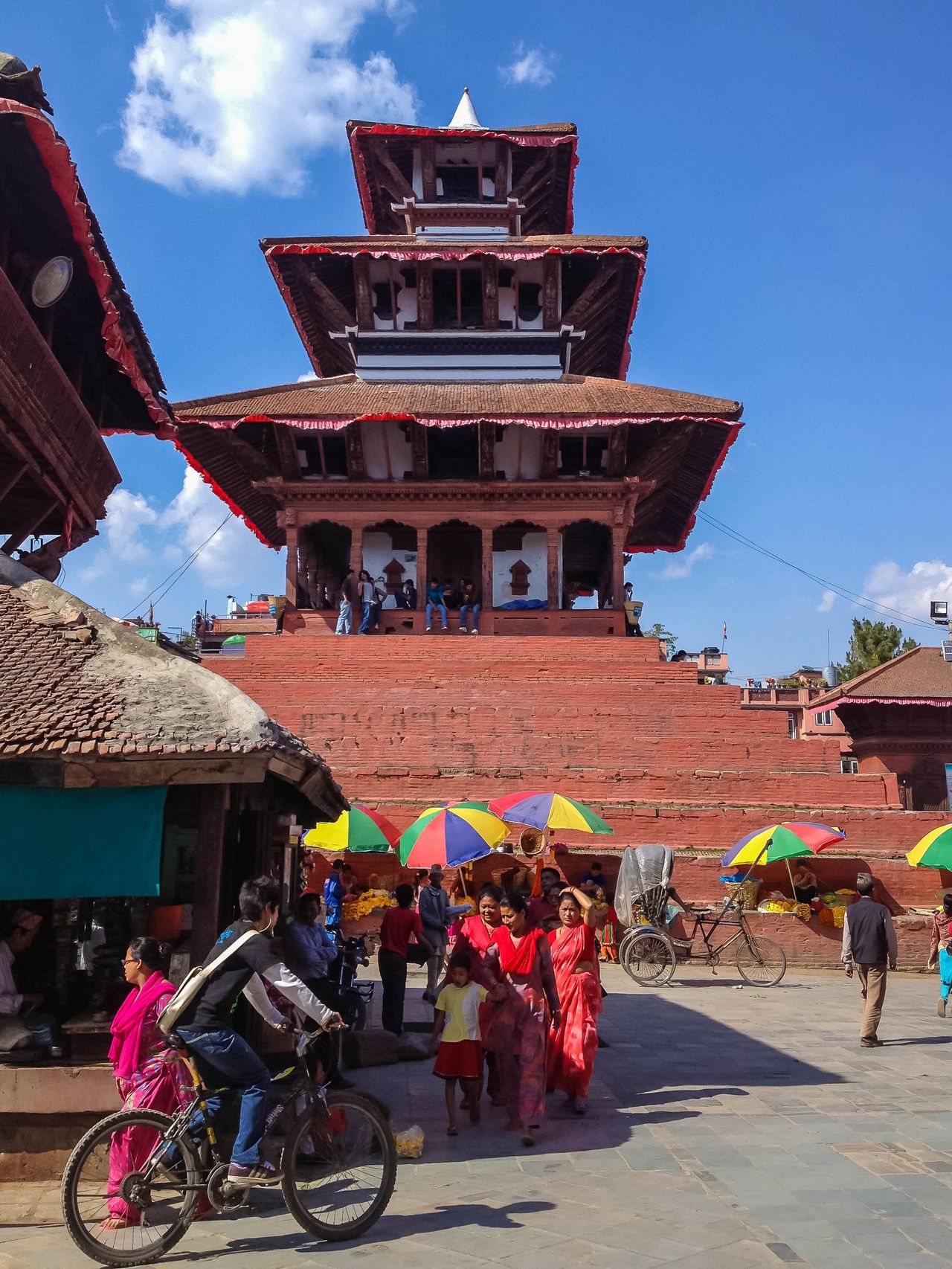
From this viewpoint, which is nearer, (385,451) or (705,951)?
(705,951)

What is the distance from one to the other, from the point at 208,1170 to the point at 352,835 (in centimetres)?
852

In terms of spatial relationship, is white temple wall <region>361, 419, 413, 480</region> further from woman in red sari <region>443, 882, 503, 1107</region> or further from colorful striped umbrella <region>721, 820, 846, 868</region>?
woman in red sari <region>443, 882, 503, 1107</region>

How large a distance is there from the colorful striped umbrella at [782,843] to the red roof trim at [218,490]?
44.0 feet

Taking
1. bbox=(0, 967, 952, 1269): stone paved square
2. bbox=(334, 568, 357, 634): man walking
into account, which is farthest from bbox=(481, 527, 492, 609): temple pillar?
bbox=(0, 967, 952, 1269): stone paved square

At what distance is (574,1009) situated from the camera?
748 cm

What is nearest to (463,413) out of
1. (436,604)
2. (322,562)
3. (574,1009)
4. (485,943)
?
(436,604)

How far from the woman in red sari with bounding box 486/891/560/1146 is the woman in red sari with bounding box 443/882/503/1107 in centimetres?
6

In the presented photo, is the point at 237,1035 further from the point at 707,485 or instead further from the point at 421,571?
the point at 707,485

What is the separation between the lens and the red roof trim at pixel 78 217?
28.6ft

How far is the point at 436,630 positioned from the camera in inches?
906

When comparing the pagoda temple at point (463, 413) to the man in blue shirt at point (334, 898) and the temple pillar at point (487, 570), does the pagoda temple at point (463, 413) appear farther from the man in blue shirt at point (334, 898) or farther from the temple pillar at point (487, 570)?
the man in blue shirt at point (334, 898)

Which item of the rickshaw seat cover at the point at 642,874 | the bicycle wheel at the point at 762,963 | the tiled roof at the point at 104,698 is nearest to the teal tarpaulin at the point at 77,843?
the tiled roof at the point at 104,698

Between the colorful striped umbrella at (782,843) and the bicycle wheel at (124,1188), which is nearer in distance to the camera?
the bicycle wheel at (124,1188)

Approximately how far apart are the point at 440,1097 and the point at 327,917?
18.6 ft
